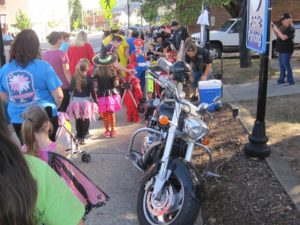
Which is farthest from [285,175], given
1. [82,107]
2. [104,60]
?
[104,60]

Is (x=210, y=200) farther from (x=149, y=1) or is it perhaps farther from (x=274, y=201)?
(x=149, y=1)

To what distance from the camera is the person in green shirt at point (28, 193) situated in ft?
3.91

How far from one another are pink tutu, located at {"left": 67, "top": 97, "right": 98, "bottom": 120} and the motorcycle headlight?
3.06 m

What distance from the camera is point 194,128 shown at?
4000 millimetres

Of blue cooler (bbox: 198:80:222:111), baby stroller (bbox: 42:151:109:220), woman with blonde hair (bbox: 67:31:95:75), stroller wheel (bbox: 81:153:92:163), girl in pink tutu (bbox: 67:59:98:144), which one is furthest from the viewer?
woman with blonde hair (bbox: 67:31:95:75)

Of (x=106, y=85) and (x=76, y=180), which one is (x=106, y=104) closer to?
(x=106, y=85)

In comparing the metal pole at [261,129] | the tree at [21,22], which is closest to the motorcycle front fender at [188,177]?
the metal pole at [261,129]

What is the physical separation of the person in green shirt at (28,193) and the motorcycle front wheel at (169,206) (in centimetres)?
215

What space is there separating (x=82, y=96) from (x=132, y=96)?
200 centimetres

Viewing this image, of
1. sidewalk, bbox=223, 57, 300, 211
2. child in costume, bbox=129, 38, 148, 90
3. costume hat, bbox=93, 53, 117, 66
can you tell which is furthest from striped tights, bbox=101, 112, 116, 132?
child in costume, bbox=129, 38, 148, 90

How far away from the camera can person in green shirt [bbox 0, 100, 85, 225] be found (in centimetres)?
119

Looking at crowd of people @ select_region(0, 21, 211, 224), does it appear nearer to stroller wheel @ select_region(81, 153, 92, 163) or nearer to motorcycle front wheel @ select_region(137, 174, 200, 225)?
stroller wheel @ select_region(81, 153, 92, 163)

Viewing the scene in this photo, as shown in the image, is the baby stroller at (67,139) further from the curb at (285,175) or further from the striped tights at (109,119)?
the curb at (285,175)

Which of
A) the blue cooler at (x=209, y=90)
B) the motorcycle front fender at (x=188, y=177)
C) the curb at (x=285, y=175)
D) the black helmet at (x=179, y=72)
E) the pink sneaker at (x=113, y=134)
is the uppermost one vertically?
the black helmet at (x=179, y=72)
